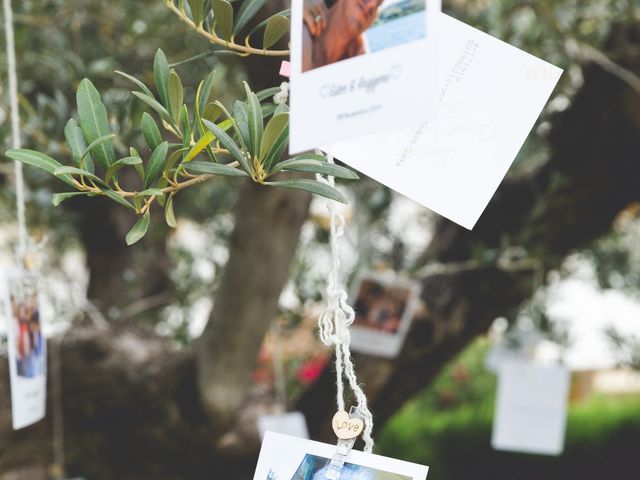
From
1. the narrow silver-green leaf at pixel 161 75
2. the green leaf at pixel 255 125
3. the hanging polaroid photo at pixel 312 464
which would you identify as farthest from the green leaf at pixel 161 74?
the hanging polaroid photo at pixel 312 464

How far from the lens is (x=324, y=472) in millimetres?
698

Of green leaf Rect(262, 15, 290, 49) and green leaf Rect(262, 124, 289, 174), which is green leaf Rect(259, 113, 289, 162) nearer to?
green leaf Rect(262, 124, 289, 174)

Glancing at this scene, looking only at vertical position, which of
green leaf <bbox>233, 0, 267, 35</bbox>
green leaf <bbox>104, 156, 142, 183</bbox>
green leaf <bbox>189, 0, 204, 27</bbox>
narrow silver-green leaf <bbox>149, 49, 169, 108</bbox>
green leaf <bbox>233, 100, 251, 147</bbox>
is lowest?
green leaf <bbox>104, 156, 142, 183</bbox>

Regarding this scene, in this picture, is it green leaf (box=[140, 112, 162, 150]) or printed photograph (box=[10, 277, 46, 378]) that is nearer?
green leaf (box=[140, 112, 162, 150])

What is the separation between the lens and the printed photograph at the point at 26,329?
1131mm

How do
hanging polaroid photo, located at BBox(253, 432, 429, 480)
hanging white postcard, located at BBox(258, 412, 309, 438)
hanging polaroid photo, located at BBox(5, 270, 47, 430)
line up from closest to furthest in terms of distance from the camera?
hanging polaroid photo, located at BBox(253, 432, 429, 480) → hanging polaroid photo, located at BBox(5, 270, 47, 430) → hanging white postcard, located at BBox(258, 412, 309, 438)

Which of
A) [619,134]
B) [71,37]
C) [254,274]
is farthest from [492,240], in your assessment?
[71,37]

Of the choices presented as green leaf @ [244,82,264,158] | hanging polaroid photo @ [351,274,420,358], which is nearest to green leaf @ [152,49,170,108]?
green leaf @ [244,82,264,158]

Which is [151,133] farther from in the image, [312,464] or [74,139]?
[312,464]

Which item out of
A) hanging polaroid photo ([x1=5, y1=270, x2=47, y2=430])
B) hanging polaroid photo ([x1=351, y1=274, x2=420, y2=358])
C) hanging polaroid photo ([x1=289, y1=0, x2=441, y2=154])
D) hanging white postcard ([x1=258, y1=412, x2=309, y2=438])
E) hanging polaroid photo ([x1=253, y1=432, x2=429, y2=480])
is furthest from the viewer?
hanging polaroid photo ([x1=351, y1=274, x2=420, y2=358])

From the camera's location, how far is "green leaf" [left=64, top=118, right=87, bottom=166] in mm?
708

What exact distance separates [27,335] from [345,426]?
626 mm

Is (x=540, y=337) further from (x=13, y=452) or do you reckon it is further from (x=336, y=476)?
(x=336, y=476)

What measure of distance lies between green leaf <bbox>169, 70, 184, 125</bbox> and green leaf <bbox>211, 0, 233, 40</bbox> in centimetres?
7
